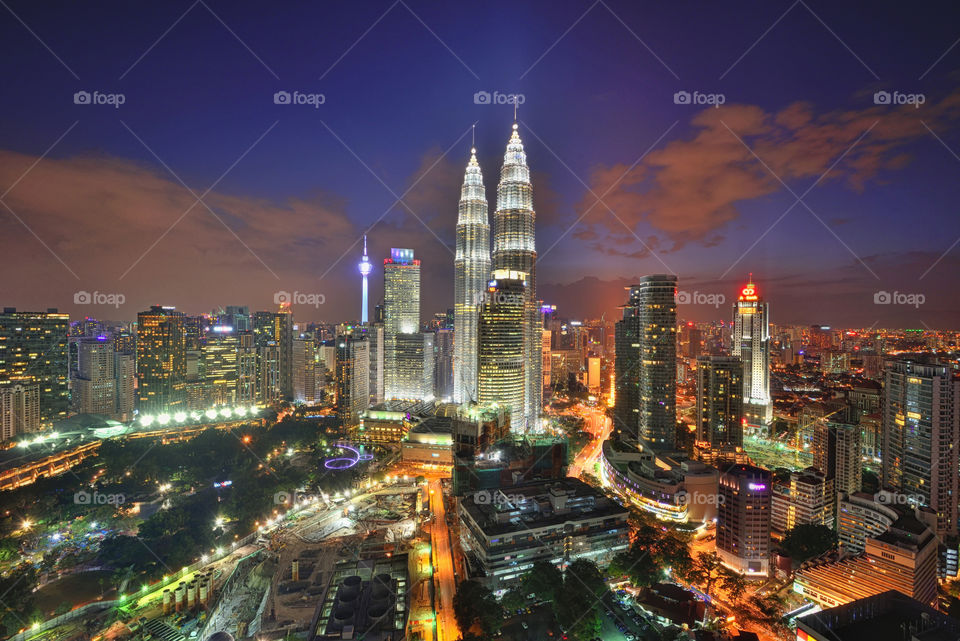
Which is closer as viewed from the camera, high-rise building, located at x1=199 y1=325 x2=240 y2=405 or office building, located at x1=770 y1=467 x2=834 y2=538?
office building, located at x1=770 y1=467 x2=834 y2=538

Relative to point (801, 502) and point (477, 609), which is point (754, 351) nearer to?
Answer: point (801, 502)

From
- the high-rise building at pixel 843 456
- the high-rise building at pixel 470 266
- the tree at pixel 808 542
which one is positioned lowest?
the tree at pixel 808 542

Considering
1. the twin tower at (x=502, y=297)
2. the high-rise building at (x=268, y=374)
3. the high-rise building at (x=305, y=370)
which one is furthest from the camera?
the high-rise building at (x=305, y=370)

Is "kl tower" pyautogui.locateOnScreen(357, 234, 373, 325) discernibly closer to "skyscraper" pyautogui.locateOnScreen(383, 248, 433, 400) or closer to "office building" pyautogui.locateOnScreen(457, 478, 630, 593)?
"skyscraper" pyautogui.locateOnScreen(383, 248, 433, 400)

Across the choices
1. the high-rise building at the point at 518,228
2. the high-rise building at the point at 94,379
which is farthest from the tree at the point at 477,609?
the high-rise building at the point at 94,379

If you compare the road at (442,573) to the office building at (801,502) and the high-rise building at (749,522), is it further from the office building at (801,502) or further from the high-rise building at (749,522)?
the office building at (801,502)

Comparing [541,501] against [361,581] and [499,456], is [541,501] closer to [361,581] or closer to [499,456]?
[499,456]

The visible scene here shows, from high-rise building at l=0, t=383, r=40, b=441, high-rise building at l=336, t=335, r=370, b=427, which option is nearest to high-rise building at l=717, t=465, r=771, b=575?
high-rise building at l=336, t=335, r=370, b=427

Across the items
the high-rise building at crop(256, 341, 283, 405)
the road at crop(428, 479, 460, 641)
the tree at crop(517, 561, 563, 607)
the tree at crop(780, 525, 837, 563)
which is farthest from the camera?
the high-rise building at crop(256, 341, 283, 405)
